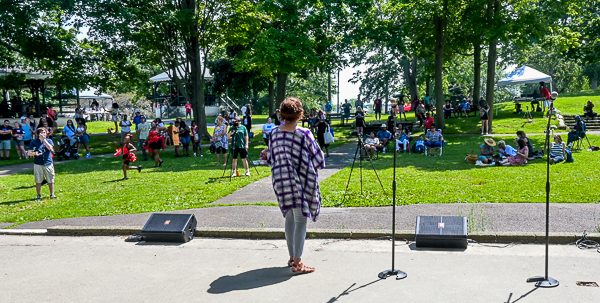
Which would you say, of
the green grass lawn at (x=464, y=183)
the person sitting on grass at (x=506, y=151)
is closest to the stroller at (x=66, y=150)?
the green grass lawn at (x=464, y=183)

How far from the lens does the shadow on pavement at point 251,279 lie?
573cm

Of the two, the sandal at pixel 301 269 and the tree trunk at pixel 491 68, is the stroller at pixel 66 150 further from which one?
the tree trunk at pixel 491 68

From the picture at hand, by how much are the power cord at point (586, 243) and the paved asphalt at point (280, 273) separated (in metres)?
0.14

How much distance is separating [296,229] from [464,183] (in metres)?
7.73

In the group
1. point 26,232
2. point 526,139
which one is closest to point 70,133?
point 26,232

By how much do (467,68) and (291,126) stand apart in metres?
61.1

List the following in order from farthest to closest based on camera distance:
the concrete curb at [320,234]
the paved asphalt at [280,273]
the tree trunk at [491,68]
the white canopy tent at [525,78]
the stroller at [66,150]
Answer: the white canopy tent at [525,78]
the tree trunk at [491,68]
the stroller at [66,150]
the concrete curb at [320,234]
the paved asphalt at [280,273]

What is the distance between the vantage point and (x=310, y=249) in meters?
7.39

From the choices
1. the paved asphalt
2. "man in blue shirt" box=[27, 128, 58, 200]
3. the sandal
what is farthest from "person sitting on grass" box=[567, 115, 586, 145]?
"man in blue shirt" box=[27, 128, 58, 200]

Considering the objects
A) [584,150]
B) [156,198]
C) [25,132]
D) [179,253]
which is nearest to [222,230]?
[179,253]

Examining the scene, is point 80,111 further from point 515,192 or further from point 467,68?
point 467,68

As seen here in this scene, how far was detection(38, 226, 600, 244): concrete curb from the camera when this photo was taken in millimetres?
7379

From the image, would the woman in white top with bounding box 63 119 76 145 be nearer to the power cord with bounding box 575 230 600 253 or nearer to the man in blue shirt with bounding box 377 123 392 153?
the man in blue shirt with bounding box 377 123 392 153

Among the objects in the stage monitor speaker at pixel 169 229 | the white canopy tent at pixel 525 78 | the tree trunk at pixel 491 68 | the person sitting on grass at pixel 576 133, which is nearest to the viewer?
→ the stage monitor speaker at pixel 169 229
